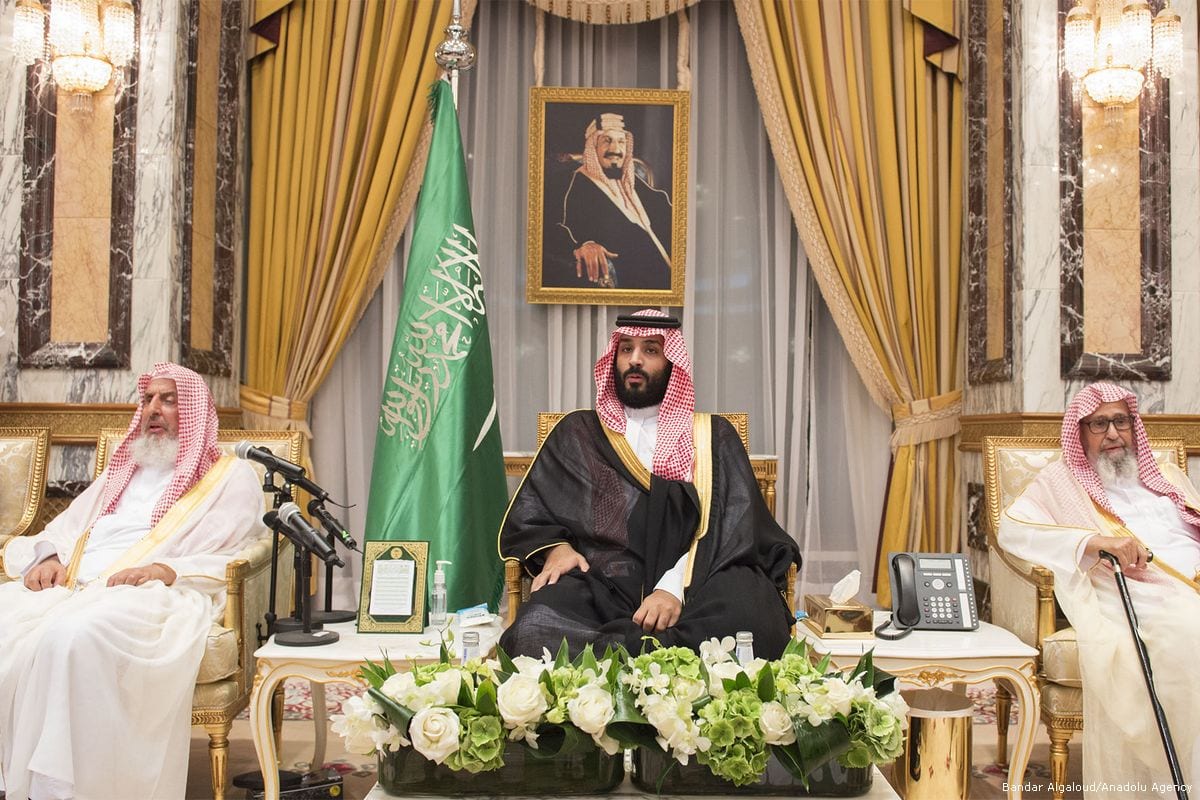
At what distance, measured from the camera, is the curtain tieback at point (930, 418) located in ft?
17.4

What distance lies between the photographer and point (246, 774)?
3.39m

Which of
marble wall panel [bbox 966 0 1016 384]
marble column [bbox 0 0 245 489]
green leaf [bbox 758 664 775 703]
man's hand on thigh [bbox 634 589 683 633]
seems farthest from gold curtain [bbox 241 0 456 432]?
green leaf [bbox 758 664 775 703]

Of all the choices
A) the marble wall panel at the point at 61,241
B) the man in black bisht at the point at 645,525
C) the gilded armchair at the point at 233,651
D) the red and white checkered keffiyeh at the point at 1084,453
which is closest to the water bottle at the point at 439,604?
the man in black bisht at the point at 645,525

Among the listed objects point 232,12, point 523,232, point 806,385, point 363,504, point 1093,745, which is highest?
point 232,12

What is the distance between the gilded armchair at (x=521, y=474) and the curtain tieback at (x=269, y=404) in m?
1.35

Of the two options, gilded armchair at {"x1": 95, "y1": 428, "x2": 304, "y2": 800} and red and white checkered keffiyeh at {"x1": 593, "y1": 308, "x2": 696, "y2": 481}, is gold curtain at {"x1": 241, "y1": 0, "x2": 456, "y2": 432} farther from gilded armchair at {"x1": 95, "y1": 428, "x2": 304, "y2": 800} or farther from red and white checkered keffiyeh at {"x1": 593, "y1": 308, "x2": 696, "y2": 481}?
red and white checkered keffiyeh at {"x1": 593, "y1": 308, "x2": 696, "y2": 481}

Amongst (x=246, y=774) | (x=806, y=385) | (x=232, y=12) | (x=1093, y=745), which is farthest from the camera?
(x=806, y=385)

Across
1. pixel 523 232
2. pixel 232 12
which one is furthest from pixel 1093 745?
pixel 232 12

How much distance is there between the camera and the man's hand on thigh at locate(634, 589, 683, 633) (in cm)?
307

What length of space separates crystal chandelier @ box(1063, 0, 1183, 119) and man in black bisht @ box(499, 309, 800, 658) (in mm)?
2404

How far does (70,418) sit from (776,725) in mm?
3808

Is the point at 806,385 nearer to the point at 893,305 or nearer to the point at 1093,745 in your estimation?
the point at 893,305

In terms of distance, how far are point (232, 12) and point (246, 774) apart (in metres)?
3.84

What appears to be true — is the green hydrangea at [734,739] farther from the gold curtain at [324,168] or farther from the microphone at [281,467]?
the gold curtain at [324,168]
